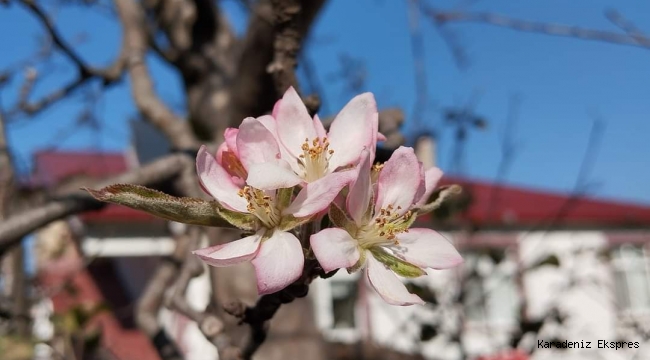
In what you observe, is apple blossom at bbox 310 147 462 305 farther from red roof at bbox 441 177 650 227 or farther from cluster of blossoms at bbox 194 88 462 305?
red roof at bbox 441 177 650 227

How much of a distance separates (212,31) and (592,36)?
1.82 metres

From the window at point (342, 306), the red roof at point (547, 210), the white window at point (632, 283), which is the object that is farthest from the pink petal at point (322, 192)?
the white window at point (632, 283)

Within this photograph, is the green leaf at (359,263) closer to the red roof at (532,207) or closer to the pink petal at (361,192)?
the pink petal at (361,192)

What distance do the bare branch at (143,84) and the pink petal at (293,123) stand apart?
123cm

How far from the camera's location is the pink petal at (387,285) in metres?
0.61

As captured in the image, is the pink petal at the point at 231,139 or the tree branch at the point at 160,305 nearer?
the pink petal at the point at 231,139

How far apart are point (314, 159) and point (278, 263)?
16 centimetres

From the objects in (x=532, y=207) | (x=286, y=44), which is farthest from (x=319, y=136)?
(x=532, y=207)

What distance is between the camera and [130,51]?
242cm

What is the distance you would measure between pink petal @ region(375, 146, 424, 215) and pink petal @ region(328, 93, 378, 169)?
42mm

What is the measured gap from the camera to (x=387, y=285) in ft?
2.10

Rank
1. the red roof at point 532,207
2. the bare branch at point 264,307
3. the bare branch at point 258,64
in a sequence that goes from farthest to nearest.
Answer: the red roof at point 532,207, the bare branch at point 258,64, the bare branch at point 264,307

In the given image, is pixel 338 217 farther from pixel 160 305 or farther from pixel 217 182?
pixel 160 305

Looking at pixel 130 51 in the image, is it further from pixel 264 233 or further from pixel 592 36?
pixel 264 233
